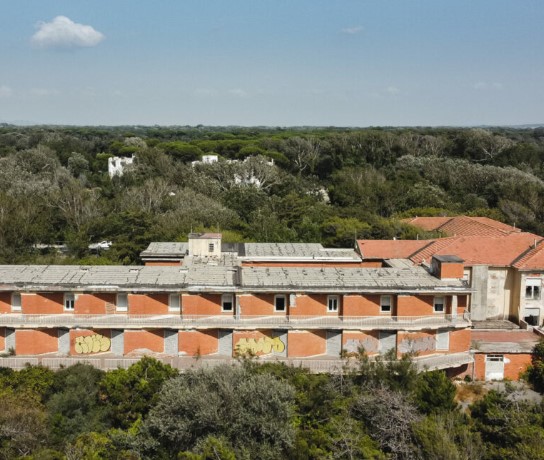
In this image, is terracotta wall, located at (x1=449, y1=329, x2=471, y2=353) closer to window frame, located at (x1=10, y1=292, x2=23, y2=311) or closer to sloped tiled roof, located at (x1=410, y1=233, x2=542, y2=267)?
sloped tiled roof, located at (x1=410, y1=233, x2=542, y2=267)

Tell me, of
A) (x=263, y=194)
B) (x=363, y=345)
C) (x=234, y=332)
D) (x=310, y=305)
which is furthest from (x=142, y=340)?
(x=263, y=194)

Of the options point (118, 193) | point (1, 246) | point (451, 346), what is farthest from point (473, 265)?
point (118, 193)

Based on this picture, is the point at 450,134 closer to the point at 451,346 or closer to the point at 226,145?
the point at 226,145

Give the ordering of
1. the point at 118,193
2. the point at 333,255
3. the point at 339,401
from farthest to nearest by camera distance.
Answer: the point at 118,193 → the point at 333,255 → the point at 339,401

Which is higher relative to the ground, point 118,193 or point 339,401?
point 118,193

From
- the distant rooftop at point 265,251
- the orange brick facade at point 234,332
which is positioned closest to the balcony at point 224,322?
the orange brick facade at point 234,332

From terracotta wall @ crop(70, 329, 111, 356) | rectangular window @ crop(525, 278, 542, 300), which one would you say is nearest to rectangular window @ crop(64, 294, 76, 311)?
terracotta wall @ crop(70, 329, 111, 356)

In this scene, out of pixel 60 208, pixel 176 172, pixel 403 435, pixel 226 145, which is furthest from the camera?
pixel 226 145
